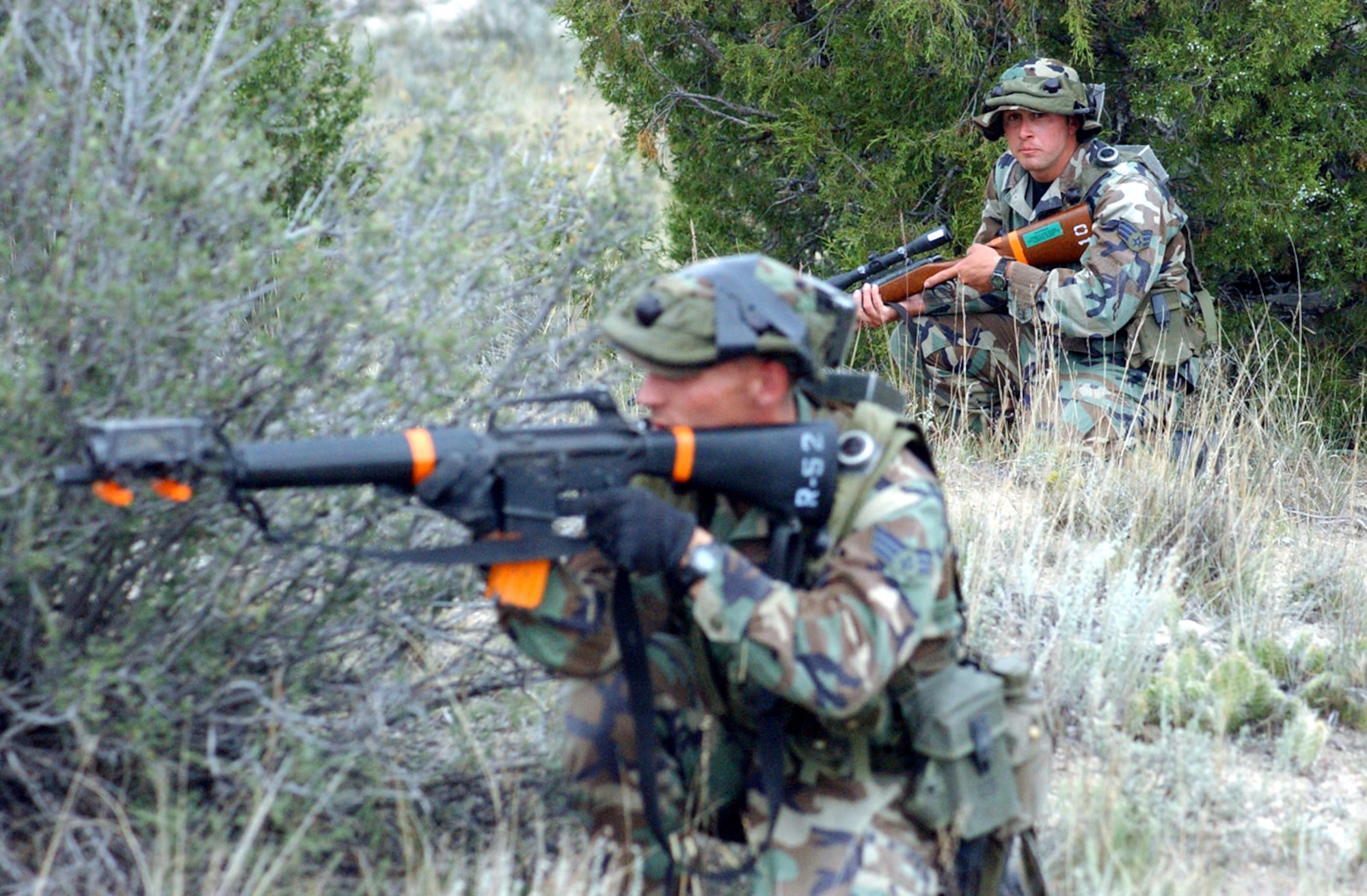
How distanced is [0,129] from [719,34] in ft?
13.8

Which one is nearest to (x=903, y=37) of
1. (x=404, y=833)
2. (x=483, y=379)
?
(x=483, y=379)

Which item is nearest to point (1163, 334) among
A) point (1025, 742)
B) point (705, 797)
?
point (1025, 742)

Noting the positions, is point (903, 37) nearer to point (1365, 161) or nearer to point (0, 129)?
point (1365, 161)

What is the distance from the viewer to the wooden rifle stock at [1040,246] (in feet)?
18.0

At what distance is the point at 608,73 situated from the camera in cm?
670

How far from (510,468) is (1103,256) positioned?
3656mm

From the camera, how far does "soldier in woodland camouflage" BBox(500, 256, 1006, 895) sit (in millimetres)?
2314

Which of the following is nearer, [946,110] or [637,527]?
[637,527]

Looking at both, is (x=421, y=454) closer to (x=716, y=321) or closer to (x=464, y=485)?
(x=464, y=485)

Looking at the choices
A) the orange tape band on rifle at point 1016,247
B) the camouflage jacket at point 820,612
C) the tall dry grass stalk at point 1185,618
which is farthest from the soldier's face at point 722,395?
the orange tape band on rifle at point 1016,247

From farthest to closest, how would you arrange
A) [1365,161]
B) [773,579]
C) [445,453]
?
1. [1365,161]
2. [773,579]
3. [445,453]

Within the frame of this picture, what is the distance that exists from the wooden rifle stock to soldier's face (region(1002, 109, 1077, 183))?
179 mm

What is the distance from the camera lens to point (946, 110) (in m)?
6.06

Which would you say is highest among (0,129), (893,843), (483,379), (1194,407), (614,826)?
(0,129)
